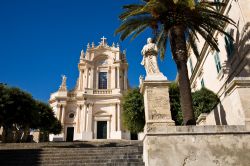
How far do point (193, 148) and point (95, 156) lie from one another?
5.37 m

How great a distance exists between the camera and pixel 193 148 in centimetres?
795

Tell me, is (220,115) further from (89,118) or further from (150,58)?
(89,118)

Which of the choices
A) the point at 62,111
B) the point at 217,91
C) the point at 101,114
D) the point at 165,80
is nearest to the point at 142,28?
the point at 165,80

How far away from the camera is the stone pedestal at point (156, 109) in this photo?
8.22 m

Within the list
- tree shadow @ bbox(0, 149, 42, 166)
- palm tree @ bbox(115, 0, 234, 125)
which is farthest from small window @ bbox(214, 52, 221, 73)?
tree shadow @ bbox(0, 149, 42, 166)

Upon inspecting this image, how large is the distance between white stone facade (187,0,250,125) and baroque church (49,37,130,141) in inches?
549

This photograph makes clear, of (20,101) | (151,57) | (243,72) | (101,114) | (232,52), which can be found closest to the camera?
(151,57)

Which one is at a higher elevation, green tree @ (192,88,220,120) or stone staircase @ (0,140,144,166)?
green tree @ (192,88,220,120)

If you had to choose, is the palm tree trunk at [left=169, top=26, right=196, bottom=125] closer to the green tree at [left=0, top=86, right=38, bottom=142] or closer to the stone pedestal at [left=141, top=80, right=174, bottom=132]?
the stone pedestal at [left=141, top=80, right=174, bottom=132]

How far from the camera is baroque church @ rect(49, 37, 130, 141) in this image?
33062mm

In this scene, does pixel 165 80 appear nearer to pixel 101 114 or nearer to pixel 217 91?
pixel 217 91

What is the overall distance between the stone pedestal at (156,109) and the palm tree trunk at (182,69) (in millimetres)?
1293

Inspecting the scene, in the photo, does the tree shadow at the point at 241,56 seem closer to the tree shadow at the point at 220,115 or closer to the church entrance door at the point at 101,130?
the tree shadow at the point at 220,115

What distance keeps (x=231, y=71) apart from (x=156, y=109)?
30.6ft
